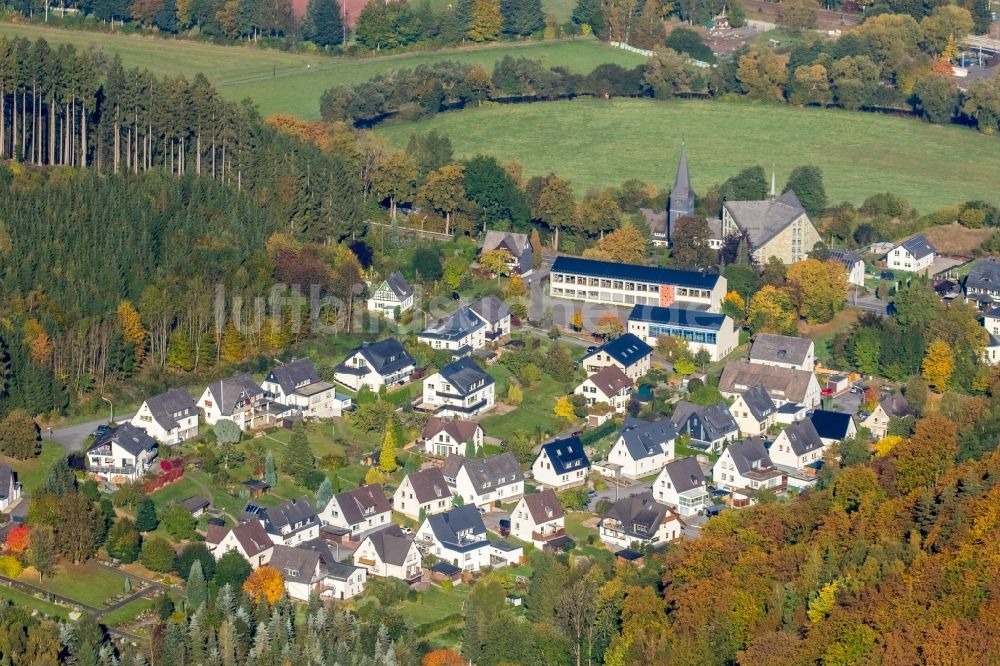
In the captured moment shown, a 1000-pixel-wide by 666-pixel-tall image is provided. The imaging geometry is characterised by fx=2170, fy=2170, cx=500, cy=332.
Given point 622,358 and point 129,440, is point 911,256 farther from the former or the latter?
point 129,440

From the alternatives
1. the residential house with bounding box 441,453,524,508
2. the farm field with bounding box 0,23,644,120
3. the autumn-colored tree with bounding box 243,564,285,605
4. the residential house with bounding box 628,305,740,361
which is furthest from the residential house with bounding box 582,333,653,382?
the farm field with bounding box 0,23,644,120

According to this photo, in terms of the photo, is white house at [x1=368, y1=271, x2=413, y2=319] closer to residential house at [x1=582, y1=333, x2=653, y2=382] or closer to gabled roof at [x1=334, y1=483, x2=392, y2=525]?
residential house at [x1=582, y1=333, x2=653, y2=382]

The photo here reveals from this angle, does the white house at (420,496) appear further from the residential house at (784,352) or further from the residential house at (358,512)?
the residential house at (784,352)

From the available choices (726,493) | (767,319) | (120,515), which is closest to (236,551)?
(120,515)

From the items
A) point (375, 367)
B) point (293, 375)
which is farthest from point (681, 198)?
point (293, 375)

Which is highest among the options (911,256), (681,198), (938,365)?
(681,198)

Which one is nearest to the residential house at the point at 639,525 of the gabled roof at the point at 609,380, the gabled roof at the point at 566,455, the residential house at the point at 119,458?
the gabled roof at the point at 566,455
